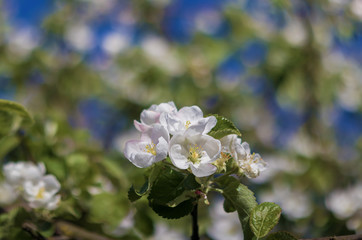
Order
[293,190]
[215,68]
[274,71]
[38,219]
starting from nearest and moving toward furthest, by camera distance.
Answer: [38,219] < [293,190] < [274,71] < [215,68]

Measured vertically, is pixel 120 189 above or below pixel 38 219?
below

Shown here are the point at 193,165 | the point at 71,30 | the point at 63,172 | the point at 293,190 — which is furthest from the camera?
the point at 71,30

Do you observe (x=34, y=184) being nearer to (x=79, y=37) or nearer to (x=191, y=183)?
(x=191, y=183)

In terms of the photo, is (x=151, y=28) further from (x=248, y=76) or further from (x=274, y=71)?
(x=274, y=71)

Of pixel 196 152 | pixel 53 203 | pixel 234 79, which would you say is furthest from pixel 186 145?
pixel 234 79

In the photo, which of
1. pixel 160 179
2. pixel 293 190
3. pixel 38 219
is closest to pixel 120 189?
pixel 38 219
